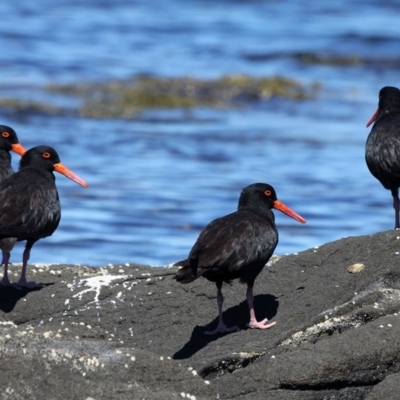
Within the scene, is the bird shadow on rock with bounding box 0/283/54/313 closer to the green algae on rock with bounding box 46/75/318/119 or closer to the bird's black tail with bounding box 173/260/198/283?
the bird's black tail with bounding box 173/260/198/283

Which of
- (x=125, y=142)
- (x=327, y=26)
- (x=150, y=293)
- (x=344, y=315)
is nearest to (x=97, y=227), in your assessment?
(x=125, y=142)

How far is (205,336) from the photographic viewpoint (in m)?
6.71

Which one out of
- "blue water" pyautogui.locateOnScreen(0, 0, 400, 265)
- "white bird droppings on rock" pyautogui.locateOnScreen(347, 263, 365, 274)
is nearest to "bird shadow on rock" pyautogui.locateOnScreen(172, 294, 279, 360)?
"white bird droppings on rock" pyautogui.locateOnScreen(347, 263, 365, 274)

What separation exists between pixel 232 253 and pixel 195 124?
12.9 metres

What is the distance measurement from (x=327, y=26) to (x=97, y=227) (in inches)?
720

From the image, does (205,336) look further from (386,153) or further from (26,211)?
(386,153)

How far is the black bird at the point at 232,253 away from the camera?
6715 millimetres

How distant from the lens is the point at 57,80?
23.0 metres

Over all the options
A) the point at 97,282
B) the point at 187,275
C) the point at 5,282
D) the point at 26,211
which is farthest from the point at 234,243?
the point at 5,282

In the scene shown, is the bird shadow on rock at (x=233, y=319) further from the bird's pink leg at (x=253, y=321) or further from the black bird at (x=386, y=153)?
the black bird at (x=386, y=153)

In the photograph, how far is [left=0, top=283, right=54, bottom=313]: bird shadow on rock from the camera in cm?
731

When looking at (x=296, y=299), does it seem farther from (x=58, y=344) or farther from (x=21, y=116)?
(x=21, y=116)

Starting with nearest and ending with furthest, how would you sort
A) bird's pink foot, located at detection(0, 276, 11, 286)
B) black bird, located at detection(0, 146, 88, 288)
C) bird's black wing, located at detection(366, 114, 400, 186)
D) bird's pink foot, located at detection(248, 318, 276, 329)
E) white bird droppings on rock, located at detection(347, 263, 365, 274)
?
bird's pink foot, located at detection(248, 318, 276, 329) → white bird droppings on rock, located at detection(347, 263, 365, 274) → black bird, located at detection(0, 146, 88, 288) → bird's pink foot, located at detection(0, 276, 11, 286) → bird's black wing, located at detection(366, 114, 400, 186)

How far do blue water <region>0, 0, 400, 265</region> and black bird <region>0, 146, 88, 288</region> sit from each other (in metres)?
3.94
